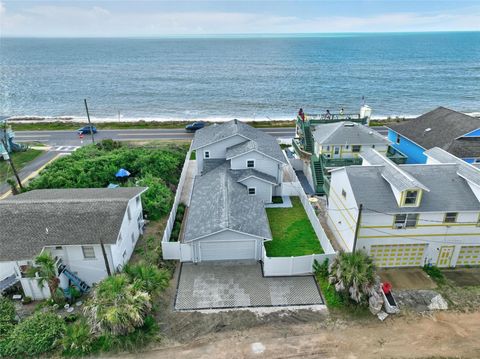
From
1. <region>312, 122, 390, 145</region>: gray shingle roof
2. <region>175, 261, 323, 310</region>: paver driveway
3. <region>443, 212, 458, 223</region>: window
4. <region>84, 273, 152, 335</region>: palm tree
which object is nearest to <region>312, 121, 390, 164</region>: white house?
<region>312, 122, 390, 145</region>: gray shingle roof

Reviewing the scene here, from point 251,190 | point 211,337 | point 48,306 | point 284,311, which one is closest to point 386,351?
point 284,311

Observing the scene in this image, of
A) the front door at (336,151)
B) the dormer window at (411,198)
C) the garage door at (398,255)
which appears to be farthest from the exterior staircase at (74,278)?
the front door at (336,151)

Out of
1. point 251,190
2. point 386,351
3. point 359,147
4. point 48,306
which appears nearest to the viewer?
point 386,351

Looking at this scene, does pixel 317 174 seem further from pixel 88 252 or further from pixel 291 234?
pixel 88 252

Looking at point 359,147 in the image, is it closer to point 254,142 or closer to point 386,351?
point 254,142

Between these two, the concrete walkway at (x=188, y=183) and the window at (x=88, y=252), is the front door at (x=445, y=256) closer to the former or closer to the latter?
the concrete walkway at (x=188, y=183)

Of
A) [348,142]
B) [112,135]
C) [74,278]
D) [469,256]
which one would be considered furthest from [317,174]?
[112,135]
